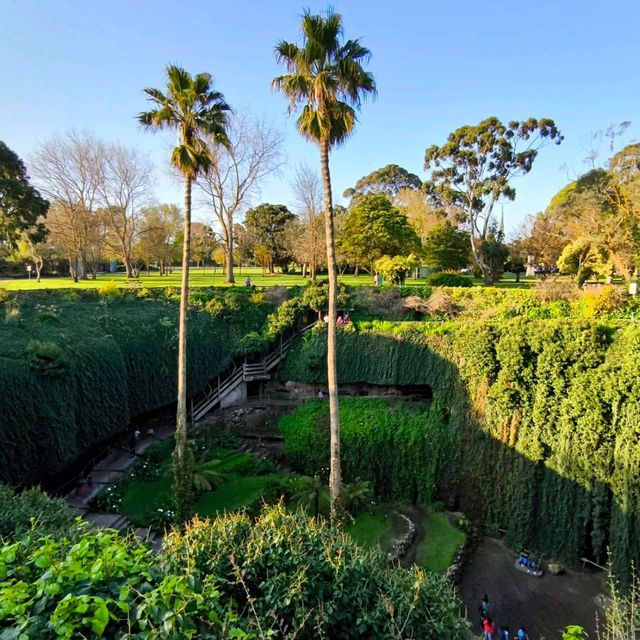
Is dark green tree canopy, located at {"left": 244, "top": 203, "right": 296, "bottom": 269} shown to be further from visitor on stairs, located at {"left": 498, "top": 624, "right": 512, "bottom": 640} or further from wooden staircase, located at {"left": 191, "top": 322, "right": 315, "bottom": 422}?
visitor on stairs, located at {"left": 498, "top": 624, "right": 512, "bottom": 640}

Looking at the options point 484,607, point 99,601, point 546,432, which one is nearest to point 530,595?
point 484,607

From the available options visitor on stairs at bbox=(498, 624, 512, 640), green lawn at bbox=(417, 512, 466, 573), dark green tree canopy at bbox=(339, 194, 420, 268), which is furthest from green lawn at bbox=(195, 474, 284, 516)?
dark green tree canopy at bbox=(339, 194, 420, 268)

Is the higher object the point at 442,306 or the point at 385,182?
the point at 385,182

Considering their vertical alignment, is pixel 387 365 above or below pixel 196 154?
below

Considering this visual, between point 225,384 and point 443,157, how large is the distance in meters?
25.5

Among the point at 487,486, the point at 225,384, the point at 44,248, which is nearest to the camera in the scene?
the point at 487,486

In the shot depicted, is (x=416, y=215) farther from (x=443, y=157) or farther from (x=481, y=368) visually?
(x=481, y=368)

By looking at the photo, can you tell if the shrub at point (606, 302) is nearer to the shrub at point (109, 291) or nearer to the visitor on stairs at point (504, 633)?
the visitor on stairs at point (504, 633)

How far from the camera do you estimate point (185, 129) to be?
40.6 feet

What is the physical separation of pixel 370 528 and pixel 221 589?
9204 mm

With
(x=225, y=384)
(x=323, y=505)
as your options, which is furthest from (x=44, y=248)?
(x=323, y=505)

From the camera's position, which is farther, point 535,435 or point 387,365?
point 387,365

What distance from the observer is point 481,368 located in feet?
51.3

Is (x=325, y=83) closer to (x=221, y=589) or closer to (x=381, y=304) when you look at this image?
(x=221, y=589)
